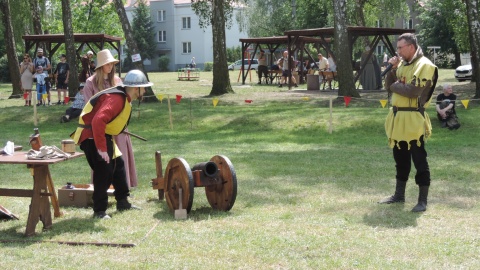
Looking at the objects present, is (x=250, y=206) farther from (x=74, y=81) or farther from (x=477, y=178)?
(x=74, y=81)

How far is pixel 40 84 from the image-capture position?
901 inches

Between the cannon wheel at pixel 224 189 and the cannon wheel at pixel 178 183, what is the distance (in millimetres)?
413

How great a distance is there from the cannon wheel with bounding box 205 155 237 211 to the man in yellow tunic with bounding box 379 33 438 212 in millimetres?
1769

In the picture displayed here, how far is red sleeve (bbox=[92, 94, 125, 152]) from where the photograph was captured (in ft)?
25.0

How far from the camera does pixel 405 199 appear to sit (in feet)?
29.2

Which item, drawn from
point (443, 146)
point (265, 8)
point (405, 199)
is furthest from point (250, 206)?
point (265, 8)

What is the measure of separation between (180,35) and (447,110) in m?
67.8

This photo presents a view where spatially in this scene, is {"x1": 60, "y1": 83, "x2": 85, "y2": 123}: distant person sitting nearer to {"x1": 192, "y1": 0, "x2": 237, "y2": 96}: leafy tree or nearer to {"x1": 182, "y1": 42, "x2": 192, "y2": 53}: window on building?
{"x1": 192, "y1": 0, "x2": 237, "y2": 96}: leafy tree

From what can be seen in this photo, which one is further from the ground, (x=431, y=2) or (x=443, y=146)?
(x=431, y=2)

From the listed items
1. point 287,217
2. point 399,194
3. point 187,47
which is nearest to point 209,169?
point 287,217

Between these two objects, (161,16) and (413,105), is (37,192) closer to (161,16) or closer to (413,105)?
(413,105)

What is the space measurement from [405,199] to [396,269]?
10.1 ft

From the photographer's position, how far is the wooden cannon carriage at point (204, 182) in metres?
7.96

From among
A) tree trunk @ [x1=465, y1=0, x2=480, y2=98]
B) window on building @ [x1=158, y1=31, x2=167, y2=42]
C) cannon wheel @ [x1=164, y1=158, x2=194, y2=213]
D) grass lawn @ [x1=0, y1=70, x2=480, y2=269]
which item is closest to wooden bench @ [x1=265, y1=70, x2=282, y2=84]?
tree trunk @ [x1=465, y1=0, x2=480, y2=98]
